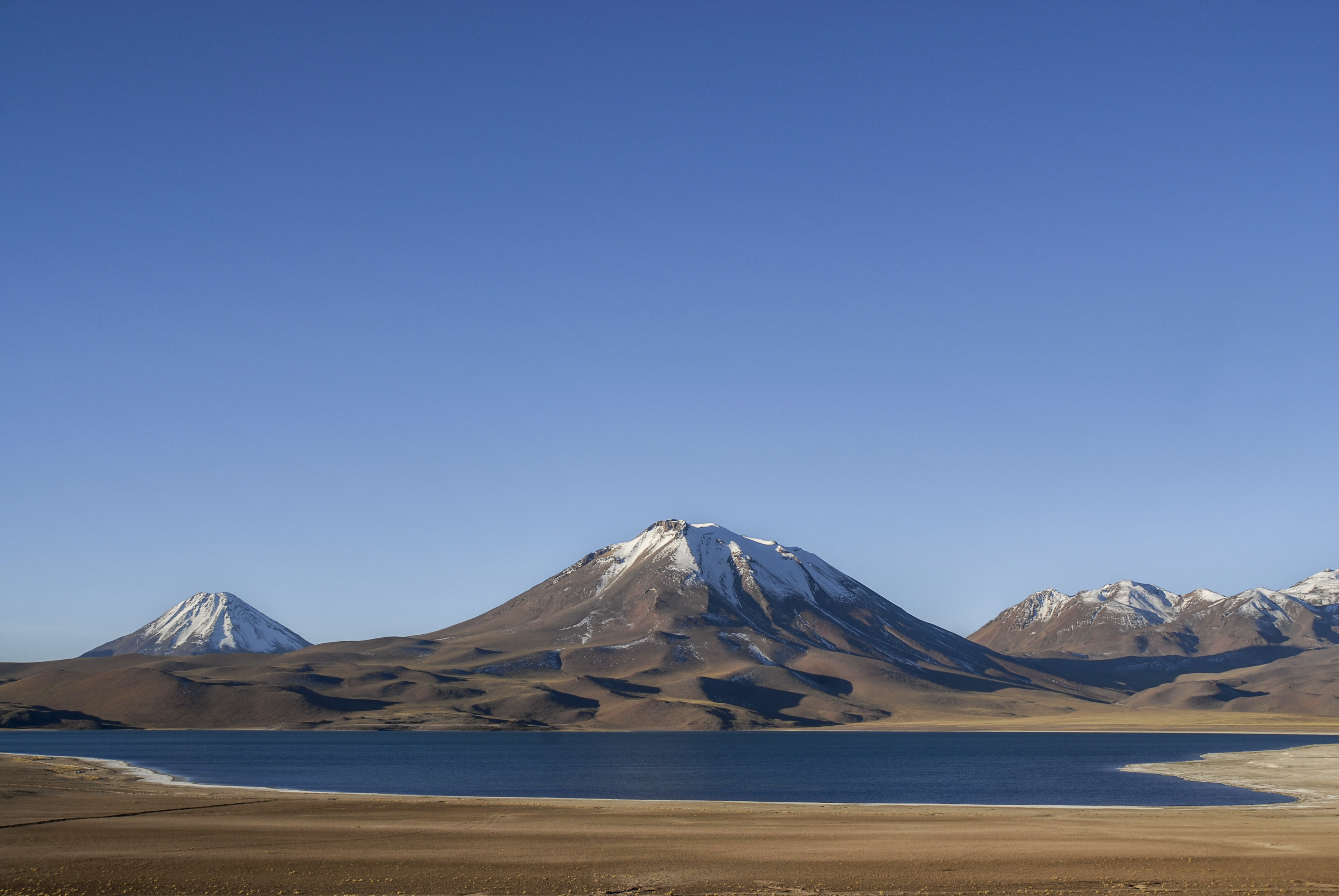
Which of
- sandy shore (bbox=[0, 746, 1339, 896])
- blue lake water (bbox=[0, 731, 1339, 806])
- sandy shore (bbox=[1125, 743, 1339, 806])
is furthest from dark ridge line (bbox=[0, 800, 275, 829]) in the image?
sandy shore (bbox=[1125, 743, 1339, 806])

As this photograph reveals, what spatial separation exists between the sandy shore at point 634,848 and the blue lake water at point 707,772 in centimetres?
1660

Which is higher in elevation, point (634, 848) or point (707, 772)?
point (634, 848)

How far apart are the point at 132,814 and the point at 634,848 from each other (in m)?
32.6

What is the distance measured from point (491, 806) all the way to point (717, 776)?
51777mm

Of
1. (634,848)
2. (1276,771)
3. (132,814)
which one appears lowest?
(1276,771)

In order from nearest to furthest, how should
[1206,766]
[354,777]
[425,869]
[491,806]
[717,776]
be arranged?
[425,869] < [491,806] < [354,777] < [717,776] < [1206,766]

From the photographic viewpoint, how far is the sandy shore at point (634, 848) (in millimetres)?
38969

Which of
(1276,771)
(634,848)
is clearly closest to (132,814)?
(634,848)

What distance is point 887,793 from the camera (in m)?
95.3

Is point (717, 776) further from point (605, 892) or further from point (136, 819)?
point (605, 892)

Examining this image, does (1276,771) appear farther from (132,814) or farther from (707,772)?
(132,814)

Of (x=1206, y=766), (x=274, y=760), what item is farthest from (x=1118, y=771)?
(x=274, y=760)

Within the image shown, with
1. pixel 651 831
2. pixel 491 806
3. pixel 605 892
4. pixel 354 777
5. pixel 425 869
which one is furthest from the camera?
pixel 354 777

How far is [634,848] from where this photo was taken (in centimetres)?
5006
